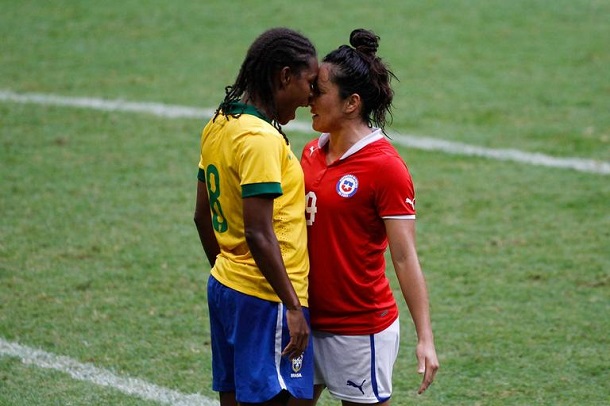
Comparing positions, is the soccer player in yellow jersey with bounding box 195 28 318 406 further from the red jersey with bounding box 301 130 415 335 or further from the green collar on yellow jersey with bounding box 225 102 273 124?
the red jersey with bounding box 301 130 415 335

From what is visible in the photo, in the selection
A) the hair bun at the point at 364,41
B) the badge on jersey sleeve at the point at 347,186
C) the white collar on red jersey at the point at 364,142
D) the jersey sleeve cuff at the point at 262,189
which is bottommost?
the badge on jersey sleeve at the point at 347,186

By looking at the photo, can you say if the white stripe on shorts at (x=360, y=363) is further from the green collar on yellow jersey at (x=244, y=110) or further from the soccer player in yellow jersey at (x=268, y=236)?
the green collar on yellow jersey at (x=244, y=110)

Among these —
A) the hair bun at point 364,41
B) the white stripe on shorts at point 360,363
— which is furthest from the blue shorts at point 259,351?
the hair bun at point 364,41

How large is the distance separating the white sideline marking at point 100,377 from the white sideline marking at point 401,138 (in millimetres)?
5101

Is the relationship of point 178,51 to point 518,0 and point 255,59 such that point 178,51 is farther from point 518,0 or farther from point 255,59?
point 255,59

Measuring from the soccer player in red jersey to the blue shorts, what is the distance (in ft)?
0.79

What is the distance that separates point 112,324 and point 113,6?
32.1ft

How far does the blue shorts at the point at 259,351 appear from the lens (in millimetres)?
3771

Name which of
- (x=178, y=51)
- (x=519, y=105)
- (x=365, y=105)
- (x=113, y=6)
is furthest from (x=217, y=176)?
(x=113, y=6)

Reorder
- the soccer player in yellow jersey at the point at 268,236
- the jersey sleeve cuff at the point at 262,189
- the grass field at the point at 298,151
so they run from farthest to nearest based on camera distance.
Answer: the grass field at the point at 298,151 → the soccer player in yellow jersey at the point at 268,236 → the jersey sleeve cuff at the point at 262,189

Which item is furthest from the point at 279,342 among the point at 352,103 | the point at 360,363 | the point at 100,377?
the point at 100,377

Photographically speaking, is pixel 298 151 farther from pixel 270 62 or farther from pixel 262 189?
pixel 262 189

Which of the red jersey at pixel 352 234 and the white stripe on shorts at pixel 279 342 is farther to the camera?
the red jersey at pixel 352 234

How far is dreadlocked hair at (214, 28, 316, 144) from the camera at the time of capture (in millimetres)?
3797
